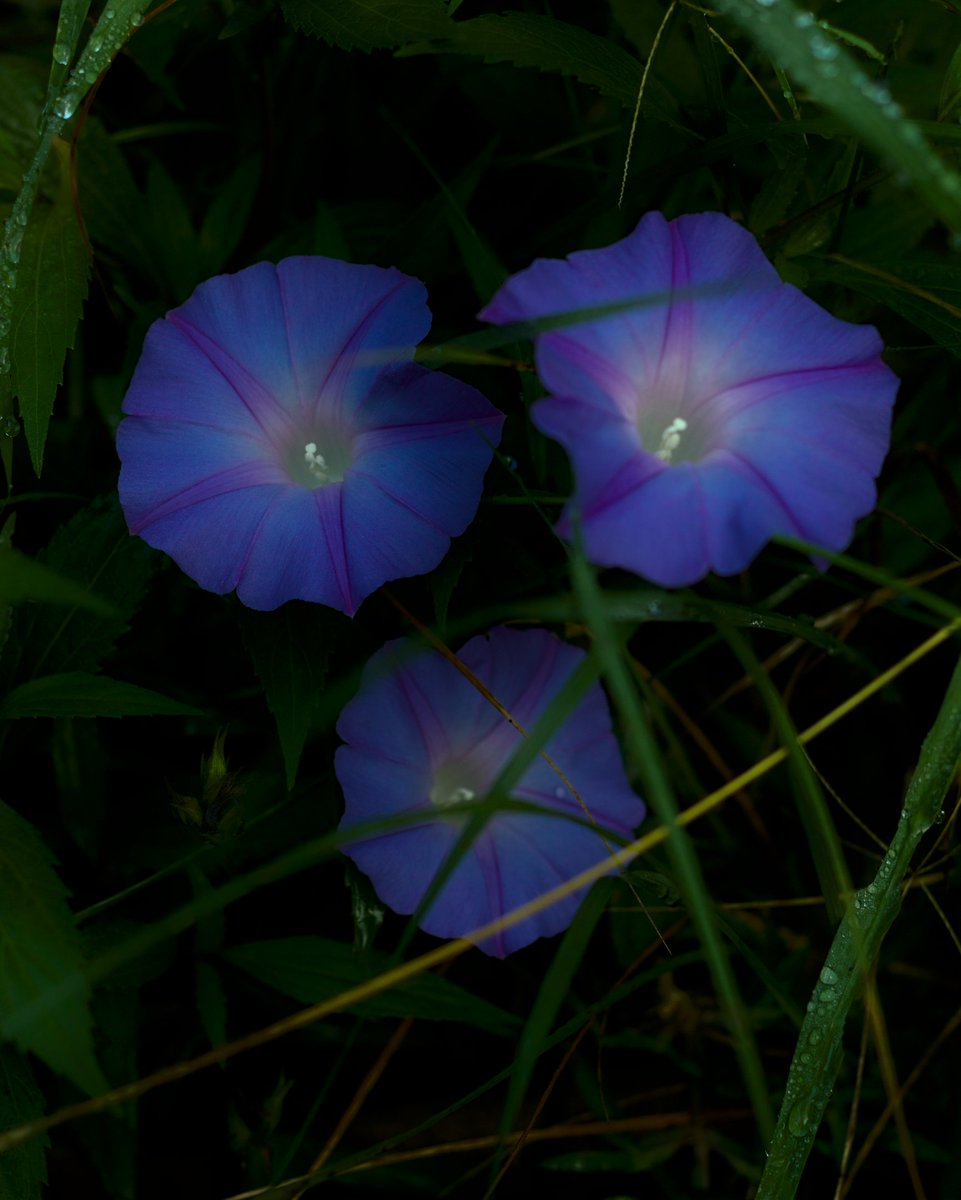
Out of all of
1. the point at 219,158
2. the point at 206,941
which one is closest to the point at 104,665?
the point at 206,941

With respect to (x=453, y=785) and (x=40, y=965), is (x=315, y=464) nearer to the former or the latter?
Answer: (x=453, y=785)

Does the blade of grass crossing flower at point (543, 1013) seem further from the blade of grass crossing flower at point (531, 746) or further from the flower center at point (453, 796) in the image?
the flower center at point (453, 796)

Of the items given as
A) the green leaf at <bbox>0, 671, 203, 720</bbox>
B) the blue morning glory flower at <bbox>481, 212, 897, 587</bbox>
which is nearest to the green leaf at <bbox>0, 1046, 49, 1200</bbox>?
the green leaf at <bbox>0, 671, 203, 720</bbox>

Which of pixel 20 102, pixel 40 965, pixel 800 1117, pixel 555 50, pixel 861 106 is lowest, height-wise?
pixel 800 1117

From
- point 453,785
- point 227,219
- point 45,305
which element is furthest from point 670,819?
point 227,219

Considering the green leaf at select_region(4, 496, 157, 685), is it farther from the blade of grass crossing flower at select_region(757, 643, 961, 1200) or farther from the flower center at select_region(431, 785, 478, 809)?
the blade of grass crossing flower at select_region(757, 643, 961, 1200)

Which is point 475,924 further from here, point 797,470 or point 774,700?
point 797,470
